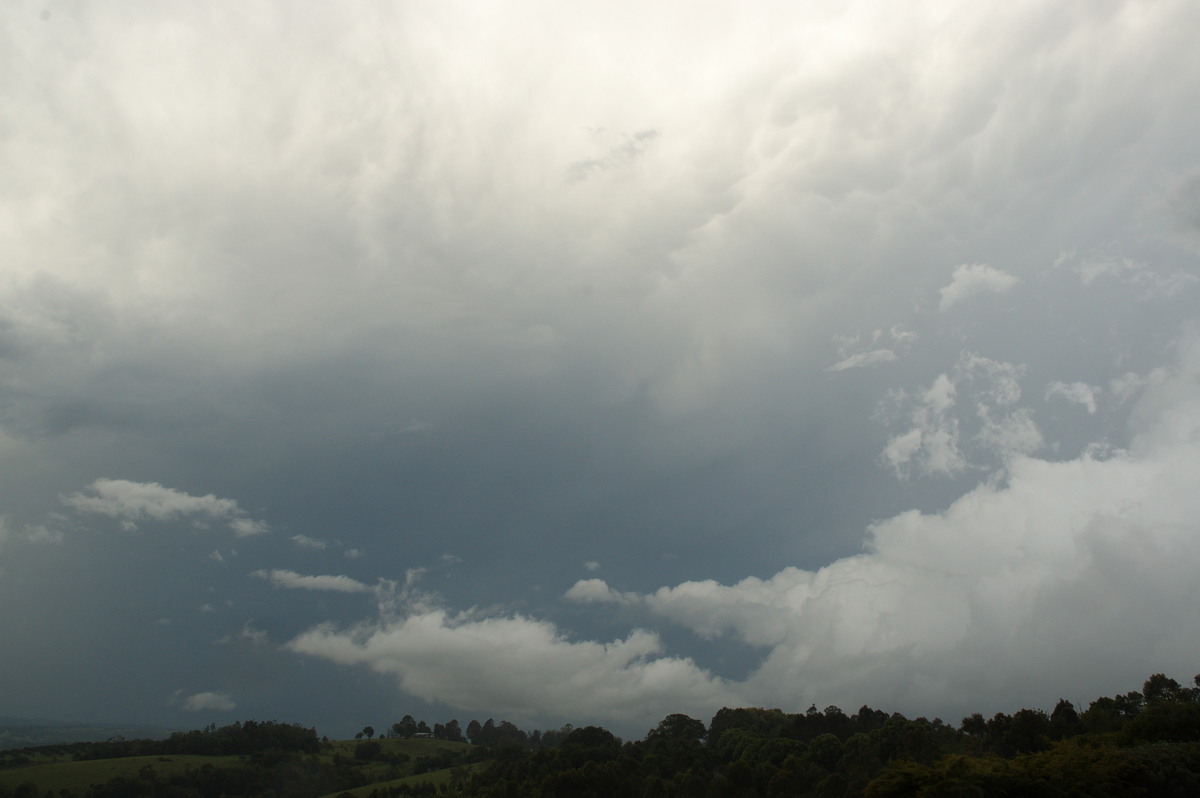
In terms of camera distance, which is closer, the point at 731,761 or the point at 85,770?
the point at 731,761

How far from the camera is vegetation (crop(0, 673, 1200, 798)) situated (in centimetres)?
5712

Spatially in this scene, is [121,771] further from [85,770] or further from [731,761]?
[731,761]

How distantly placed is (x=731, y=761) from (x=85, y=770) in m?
137

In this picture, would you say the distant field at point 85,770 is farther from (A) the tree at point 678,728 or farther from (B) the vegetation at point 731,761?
(A) the tree at point 678,728

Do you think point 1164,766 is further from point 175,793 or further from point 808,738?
point 175,793

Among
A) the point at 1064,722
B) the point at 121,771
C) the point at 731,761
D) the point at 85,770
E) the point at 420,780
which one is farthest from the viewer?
the point at 420,780

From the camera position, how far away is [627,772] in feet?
380

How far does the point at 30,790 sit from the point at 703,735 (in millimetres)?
134027

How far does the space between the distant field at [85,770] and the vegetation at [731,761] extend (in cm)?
36

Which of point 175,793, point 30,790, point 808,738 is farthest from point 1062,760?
point 30,790

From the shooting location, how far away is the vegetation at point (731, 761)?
5712cm

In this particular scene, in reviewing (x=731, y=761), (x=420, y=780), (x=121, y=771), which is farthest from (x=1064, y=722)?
(x=121, y=771)

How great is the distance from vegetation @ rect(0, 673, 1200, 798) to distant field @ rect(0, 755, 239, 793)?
1.18 ft

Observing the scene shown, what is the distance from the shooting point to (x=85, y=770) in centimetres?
15362
